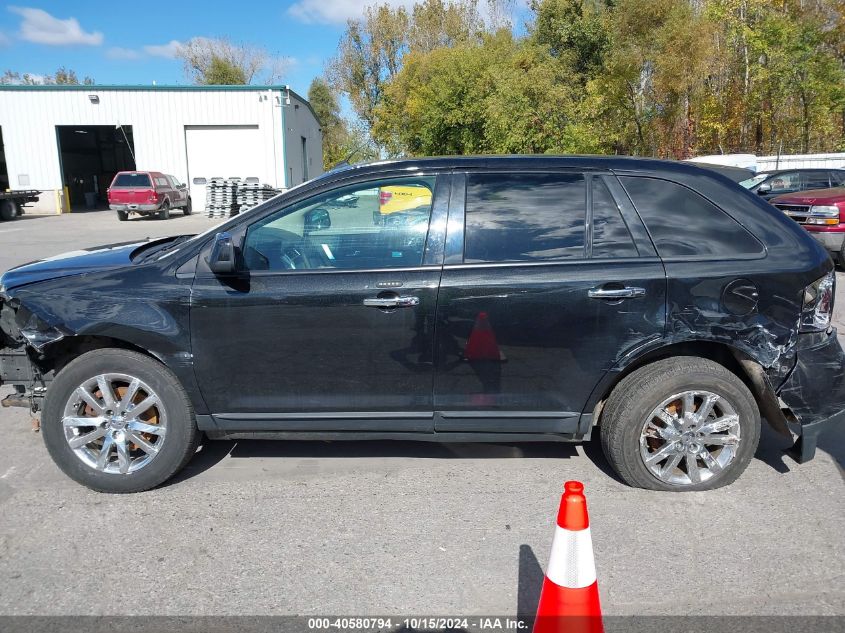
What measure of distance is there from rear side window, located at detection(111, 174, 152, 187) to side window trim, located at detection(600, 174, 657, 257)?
26270 mm

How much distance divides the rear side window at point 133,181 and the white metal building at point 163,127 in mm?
4110

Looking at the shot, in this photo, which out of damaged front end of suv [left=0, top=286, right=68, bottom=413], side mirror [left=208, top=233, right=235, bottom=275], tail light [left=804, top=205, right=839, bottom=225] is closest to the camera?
side mirror [left=208, top=233, right=235, bottom=275]

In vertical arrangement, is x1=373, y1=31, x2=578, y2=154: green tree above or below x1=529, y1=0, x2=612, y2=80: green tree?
below

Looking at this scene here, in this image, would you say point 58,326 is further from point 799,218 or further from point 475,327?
point 799,218

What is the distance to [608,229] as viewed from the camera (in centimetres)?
364

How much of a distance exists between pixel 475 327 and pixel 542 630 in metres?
1.63

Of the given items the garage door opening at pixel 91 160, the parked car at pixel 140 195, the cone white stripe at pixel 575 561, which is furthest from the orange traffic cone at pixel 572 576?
the garage door opening at pixel 91 160

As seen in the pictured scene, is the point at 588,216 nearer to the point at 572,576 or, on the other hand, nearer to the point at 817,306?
the point at 817,306

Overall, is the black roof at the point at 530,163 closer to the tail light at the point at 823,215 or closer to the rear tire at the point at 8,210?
the tail light at the point at 823,215

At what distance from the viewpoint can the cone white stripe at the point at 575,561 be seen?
7.31 ft

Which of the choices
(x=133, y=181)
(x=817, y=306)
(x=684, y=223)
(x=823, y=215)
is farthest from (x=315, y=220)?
(x=133, y=181)

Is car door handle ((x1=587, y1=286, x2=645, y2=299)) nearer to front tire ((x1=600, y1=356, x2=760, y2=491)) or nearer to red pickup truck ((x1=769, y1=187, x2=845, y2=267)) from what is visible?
front tire ((x1=600, y1=356, x2=760, y2=491))

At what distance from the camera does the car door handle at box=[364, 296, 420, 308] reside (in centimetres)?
348

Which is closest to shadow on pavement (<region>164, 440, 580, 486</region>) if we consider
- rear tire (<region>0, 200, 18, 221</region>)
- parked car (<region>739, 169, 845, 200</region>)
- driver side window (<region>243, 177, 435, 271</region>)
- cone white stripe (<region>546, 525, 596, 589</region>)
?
driver side window (<region>243, 177, 435, 271</region>)
